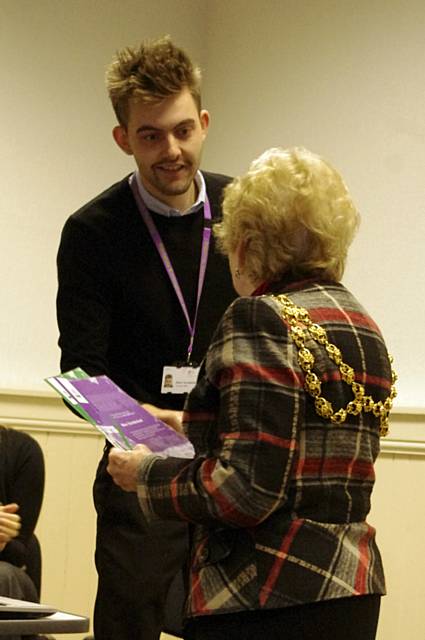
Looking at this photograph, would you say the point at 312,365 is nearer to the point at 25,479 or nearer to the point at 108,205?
the point at 108,205

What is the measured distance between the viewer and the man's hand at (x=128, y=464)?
2.08 meters

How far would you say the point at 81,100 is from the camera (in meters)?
5.04

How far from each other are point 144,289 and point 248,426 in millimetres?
1212

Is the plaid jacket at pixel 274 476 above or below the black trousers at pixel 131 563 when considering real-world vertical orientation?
above

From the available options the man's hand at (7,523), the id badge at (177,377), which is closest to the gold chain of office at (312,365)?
the id badge at (177,377)

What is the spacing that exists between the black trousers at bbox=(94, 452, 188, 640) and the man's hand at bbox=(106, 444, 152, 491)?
863mm

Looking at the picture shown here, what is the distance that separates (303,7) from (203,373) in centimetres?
324

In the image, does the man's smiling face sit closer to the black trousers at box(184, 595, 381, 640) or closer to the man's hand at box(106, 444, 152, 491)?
the man's hand at box(106, 444, 152, 491)

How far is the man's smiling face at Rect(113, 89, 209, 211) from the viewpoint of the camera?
3.02m

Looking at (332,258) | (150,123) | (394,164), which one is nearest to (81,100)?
(394,164)

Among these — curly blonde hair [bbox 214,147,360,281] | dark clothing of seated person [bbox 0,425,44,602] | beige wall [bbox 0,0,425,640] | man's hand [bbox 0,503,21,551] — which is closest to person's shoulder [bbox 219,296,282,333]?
curly blonde hair [bbox 214,147,360,281]

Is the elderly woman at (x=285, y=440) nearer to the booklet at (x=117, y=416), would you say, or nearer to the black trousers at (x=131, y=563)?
the booklet at (x=117, y=416)

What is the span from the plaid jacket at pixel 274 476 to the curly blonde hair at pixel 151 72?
1.17m

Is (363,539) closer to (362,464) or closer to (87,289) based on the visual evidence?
(362,464)
